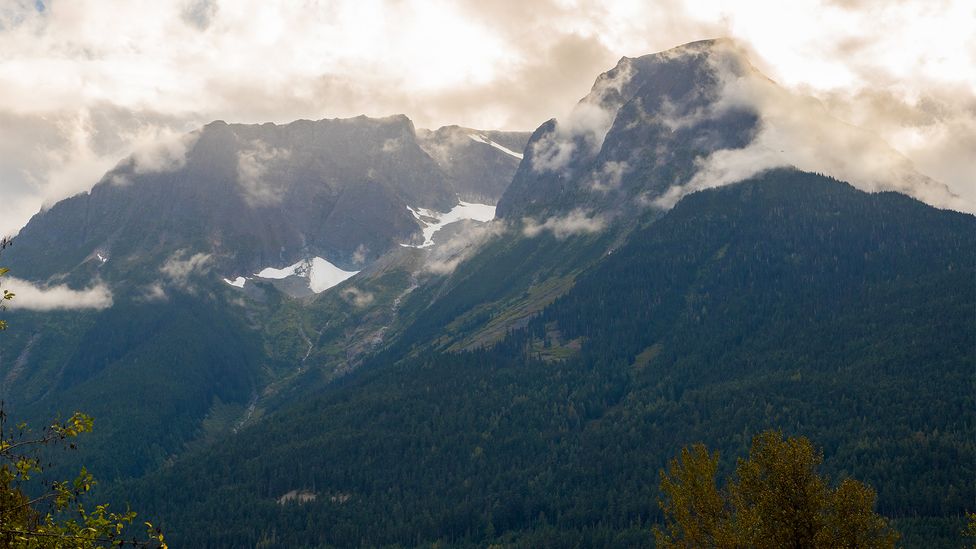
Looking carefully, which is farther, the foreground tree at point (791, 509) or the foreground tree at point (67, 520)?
the foreground tree at point (791, 509)

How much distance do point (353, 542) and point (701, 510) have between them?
522 ft

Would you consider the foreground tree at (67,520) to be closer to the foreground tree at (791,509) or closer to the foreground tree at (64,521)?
the foreground tree at (64,521)

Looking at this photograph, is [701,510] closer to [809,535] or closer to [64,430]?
[809,535]

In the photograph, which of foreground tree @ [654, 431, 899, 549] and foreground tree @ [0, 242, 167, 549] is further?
A: foreground tree @ [654, 431, 899, 549]

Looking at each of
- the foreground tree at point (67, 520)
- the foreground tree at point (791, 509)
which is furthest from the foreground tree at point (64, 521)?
the foreground tree at point (791, 509)

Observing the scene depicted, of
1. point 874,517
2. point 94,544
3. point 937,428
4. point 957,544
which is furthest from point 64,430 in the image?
point 937,428

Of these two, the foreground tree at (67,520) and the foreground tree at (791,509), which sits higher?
the foreground tree at (67,520)

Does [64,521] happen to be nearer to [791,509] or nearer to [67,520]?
[67,520]

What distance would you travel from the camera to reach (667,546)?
165ft

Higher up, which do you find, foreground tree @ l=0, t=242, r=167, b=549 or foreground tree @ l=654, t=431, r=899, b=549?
foreground tree @ l=0, t=242, r=167, b=549

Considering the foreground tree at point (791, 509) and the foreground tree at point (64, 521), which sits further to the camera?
the foreground tree at point (791, 509)

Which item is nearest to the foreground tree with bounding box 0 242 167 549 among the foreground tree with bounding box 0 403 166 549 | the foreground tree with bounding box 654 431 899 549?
the foreground tree with bounding box 0 403 166 549

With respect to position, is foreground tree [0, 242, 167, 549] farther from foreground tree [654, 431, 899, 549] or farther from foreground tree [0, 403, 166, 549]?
foreground tree [654, 431, 899, 549]

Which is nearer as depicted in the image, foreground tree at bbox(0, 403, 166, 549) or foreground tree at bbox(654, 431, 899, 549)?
foreground tree at bbox(0, 403, 166, 549)
